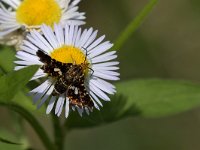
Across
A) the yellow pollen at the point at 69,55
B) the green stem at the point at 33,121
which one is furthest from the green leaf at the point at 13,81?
the yellow pollen at the point at 69,55

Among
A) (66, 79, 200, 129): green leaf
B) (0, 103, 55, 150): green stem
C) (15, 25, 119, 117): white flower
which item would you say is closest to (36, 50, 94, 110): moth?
(15, 25, 119, 117): white flower

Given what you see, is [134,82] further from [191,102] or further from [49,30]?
[49,30]

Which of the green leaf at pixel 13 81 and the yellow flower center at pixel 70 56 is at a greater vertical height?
the yellow flower center at pixel 70 56

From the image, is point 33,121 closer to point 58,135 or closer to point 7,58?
point 58,135

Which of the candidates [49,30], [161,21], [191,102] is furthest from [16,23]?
[161,21]

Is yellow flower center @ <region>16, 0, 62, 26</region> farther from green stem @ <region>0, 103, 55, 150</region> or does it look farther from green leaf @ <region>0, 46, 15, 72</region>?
green stem @ <region>0, 103, 55, 150</region>

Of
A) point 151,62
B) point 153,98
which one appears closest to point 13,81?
point 153,98

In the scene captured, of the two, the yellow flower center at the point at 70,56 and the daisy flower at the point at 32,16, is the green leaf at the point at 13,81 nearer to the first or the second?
the yellow flower center at the point at 70,56

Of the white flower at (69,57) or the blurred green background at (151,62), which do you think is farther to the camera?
the blurred green background at (151,62)
